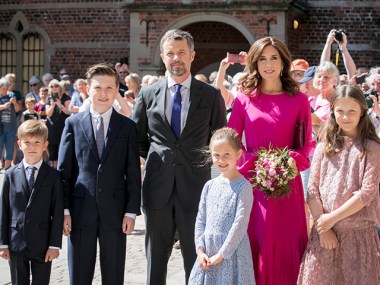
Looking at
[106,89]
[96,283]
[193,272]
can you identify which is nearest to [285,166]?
[193,272]

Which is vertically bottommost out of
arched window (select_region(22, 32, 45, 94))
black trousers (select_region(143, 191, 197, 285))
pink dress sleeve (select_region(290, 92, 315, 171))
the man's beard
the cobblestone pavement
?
the cobblestone pavement

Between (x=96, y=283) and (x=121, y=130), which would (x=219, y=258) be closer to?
(x=121, y=130)

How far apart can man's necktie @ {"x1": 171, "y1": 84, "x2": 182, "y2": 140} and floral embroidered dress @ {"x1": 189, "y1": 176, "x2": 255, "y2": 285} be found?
72cm

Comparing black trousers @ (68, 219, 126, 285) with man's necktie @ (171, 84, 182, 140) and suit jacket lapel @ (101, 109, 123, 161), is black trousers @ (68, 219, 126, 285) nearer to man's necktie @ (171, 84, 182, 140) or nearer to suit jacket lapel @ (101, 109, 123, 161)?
suit jacket lapel @ (101, 109, 123, 161)

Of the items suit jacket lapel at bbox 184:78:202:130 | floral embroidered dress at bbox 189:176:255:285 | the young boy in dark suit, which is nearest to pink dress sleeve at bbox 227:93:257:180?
floral embroidered dress at bbox 189:176:255:285

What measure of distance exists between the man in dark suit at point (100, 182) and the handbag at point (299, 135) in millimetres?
1133

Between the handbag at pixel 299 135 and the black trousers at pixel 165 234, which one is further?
the black trousers at pixel 165 234

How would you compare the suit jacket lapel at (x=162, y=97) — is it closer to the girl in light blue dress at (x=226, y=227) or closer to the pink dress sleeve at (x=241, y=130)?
the pink dress sleeve at (x=241, y=130)

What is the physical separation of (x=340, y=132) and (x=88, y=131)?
1.75 metres

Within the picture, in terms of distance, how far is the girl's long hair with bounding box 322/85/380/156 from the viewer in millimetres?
5352

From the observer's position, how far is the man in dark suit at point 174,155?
19.3 ft

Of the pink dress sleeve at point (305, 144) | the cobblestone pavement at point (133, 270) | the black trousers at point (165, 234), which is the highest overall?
the pink dress sleeve at point (305, 144)

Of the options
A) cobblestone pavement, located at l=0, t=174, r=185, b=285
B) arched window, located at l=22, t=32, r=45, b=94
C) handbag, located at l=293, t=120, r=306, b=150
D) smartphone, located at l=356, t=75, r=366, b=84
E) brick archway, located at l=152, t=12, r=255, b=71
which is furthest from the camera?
arched window, located at l=22, t=32, r=45, b=94

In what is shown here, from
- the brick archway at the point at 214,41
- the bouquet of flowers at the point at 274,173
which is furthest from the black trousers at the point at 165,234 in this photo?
the brick archway at the point at 214,41
